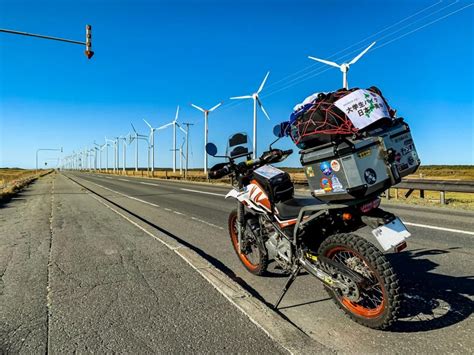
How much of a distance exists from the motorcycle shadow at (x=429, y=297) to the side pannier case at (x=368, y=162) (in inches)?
36.3

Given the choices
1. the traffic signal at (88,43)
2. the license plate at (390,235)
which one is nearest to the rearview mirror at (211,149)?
the license plate at (390,235)

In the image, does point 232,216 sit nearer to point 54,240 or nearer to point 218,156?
point 218,156

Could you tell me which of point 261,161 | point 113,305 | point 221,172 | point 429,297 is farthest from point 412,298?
point 113,305

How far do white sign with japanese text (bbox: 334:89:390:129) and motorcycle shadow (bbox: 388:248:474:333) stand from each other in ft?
4.69

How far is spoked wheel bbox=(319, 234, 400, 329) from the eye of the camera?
279 centimetres

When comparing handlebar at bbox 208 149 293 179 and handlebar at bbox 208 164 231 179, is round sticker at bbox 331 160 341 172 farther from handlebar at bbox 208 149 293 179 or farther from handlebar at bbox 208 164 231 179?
handlebar at bbox 208 164 231 179

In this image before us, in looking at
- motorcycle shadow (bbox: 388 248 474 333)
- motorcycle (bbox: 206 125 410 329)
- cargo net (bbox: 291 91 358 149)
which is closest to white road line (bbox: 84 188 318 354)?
motorcycle (bbox: 206 125 410 329)

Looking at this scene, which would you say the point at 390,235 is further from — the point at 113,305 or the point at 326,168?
the point at 113,305

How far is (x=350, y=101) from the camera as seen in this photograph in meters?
3.10

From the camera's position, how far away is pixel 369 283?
2.96 m

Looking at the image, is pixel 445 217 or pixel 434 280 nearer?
pixel 434 280

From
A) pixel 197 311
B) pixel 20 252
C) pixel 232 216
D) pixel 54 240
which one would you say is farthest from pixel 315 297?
pixel 54 240

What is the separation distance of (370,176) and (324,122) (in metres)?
0.59

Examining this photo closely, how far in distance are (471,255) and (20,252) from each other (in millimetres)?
6707
